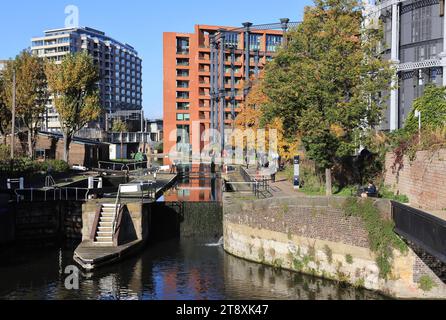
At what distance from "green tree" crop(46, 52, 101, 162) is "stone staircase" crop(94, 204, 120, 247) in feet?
89.7

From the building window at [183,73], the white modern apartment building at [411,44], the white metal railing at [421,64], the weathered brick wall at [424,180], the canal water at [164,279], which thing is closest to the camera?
the canal water at [164,279]

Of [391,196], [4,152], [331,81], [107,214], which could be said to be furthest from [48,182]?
[391,196]

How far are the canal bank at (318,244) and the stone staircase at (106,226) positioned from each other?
6047 mm

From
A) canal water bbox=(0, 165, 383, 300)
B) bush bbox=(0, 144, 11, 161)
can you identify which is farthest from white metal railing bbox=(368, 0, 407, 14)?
bush bbox=(0, 144, 11, 161)

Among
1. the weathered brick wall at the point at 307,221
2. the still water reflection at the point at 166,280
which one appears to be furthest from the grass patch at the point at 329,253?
the still water reflection at the point at 166,280

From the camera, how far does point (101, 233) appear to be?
26438 millimetres

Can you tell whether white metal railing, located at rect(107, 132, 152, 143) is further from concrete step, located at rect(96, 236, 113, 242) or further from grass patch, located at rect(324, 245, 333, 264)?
grass patch, located at rect(324, 245, 333, 264)

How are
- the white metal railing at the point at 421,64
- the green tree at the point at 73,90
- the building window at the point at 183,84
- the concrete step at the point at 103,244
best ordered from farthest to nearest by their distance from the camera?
1. the building window at the point at 183,84
2. the green tree at the point at 73,90
3. the white metal railing at the point at 421,64
4. the concrete step at the point at 103,244

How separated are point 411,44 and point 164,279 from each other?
37.7m

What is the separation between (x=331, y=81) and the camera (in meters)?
26.8

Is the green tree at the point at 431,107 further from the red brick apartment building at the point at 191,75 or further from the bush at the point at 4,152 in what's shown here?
the red brick apartment building at the point at 191,75

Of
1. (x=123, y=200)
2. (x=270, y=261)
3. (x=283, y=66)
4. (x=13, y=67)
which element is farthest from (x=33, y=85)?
(x=270, y=261)

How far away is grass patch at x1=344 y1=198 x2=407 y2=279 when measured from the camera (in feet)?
61.9

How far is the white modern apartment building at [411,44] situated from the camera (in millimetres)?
45750
